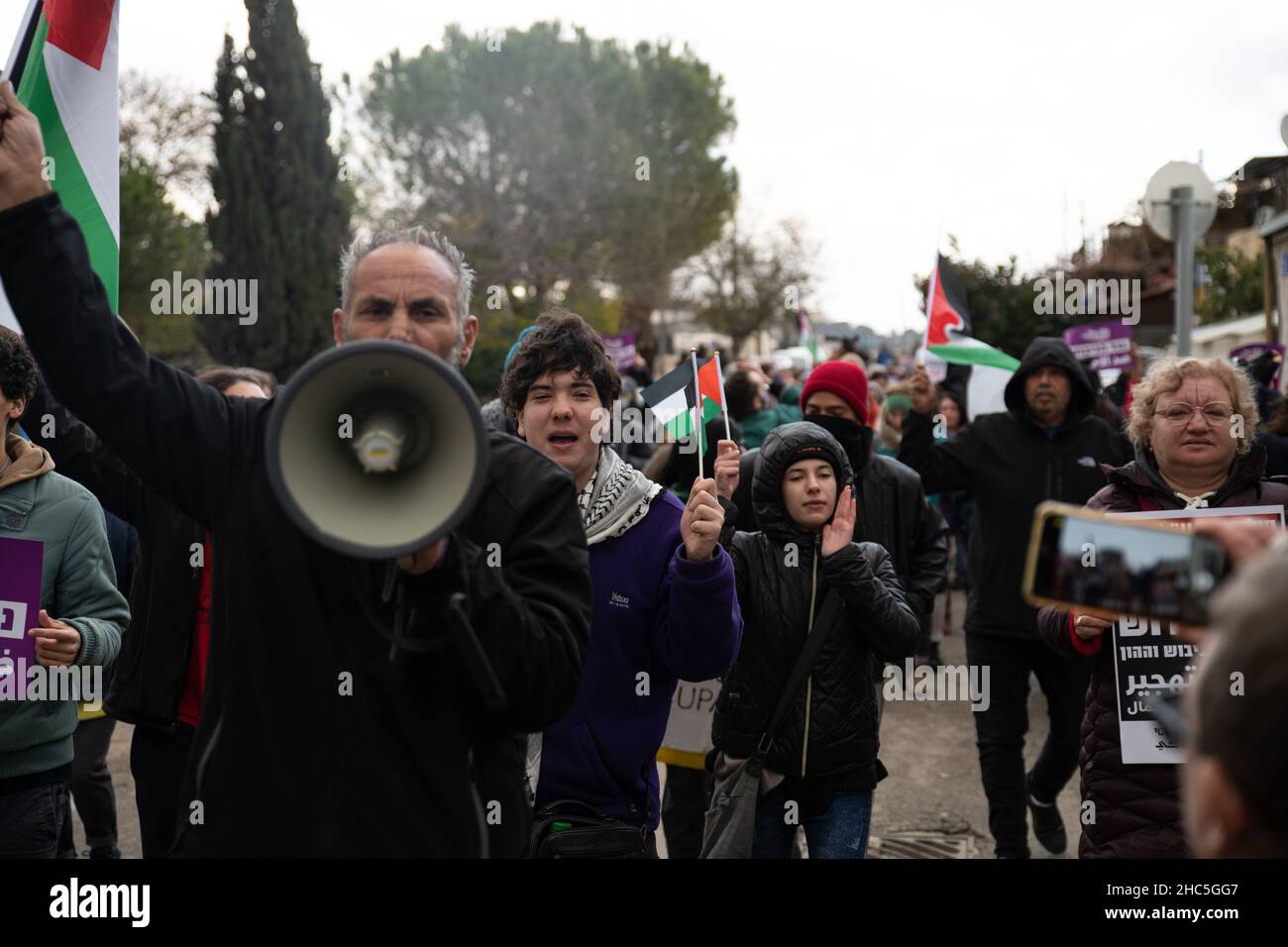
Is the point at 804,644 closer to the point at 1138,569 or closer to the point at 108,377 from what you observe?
the point at 108,377

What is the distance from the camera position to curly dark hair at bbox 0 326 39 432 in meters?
3.38

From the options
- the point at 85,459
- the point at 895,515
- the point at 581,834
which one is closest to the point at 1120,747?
the point at 581,834

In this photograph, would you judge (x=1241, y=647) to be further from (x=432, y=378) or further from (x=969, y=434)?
(x=969, y=434)

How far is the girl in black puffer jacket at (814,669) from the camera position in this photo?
12.5 feet

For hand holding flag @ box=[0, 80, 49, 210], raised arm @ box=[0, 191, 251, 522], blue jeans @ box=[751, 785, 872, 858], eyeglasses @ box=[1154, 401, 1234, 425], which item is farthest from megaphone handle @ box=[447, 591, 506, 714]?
eyeglasses @ box=[1154, 401, 1234, 425]

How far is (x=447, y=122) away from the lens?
34.3 m

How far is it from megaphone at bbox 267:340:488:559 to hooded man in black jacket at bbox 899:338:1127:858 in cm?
419

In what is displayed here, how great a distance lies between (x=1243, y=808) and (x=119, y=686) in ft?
11.2

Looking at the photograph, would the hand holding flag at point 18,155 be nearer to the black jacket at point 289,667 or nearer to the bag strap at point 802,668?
the black jacket at point 289,667

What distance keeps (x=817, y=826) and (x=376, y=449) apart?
2615 millimetres

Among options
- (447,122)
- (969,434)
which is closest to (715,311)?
(447,122)

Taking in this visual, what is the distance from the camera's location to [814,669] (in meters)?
3.88

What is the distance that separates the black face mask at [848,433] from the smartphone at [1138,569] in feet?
12.3

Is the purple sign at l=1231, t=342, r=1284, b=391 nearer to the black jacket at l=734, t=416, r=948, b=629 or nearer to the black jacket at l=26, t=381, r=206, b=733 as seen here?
the black jacket at l=734, t=416, r=948, b=629
